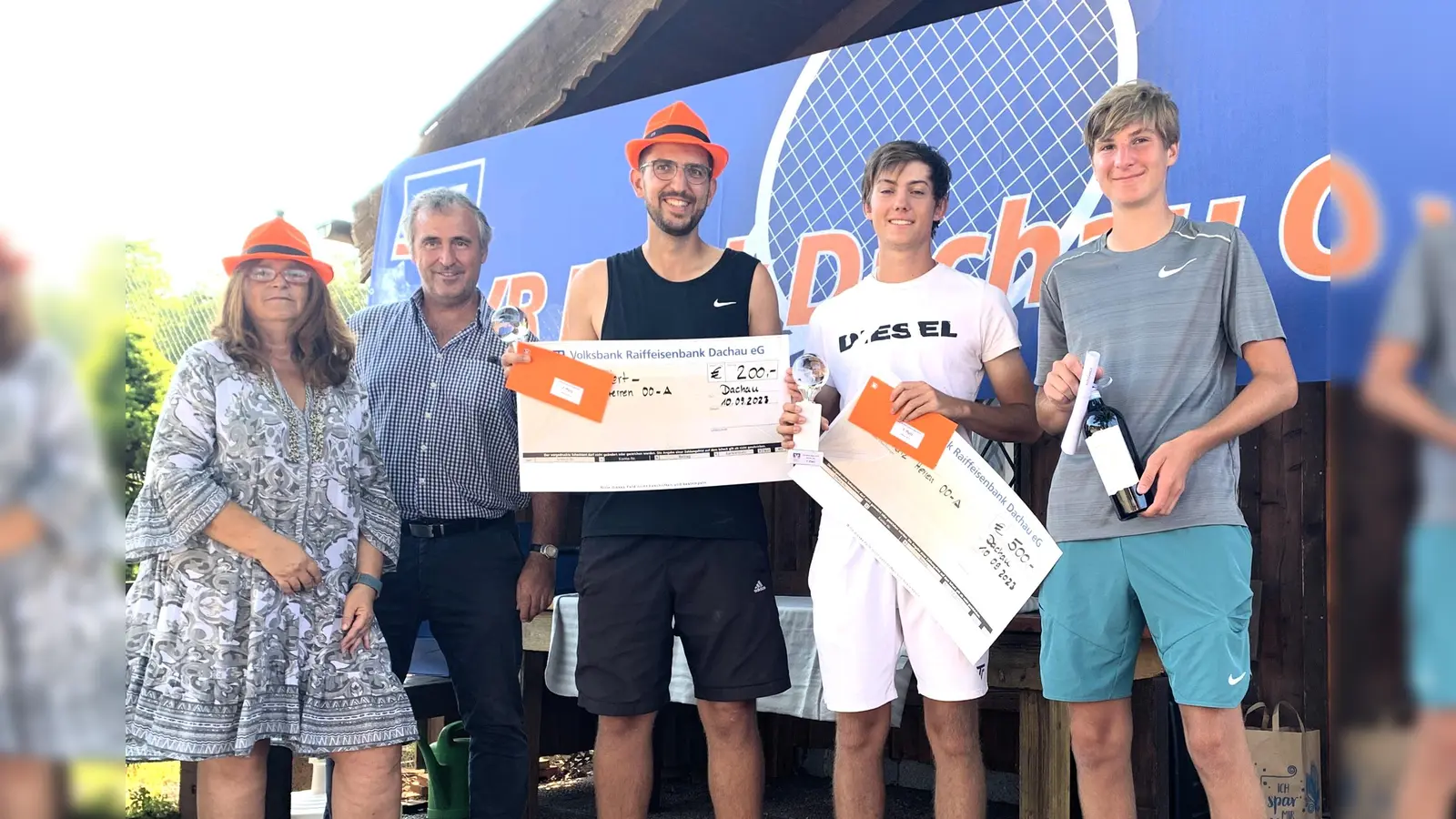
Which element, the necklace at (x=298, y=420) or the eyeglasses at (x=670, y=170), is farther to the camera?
the eyeglasses at (x=670, y=170)

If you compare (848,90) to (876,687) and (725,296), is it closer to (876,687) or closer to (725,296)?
(725,296)

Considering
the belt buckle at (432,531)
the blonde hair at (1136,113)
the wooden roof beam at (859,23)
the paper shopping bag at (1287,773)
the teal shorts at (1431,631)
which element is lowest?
the paper shopping bag at (1287,773)

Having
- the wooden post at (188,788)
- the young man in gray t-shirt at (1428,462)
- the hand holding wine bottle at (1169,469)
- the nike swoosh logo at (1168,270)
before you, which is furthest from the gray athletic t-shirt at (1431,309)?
the wooden post at (188,788)

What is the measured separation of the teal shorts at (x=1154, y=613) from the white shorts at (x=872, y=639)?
1.00ft

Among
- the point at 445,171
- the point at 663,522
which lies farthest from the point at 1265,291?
the point at 445,171

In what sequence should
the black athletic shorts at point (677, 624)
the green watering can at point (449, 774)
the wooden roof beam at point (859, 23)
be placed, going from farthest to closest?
the wooden roof beam at point (859, 23) < the green watering can at point (449, 774) < the black athletic shorts at point (677, 624)

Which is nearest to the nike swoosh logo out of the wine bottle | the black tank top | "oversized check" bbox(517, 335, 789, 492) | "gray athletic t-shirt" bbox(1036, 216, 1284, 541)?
"gray athletic t-shirt" bbox(1036, 216, 1284, 541)

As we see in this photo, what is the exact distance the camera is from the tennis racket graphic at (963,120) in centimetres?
409

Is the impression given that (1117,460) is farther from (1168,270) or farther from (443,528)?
(443,528)

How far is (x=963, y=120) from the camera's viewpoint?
445cm

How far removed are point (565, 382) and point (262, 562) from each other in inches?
37.0

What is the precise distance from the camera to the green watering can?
191 inches

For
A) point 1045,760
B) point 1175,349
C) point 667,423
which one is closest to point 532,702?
point 667,423
